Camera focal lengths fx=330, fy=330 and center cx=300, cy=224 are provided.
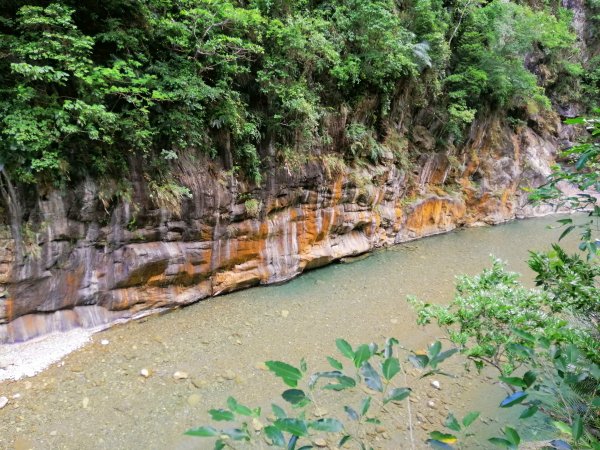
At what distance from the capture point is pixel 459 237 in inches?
507

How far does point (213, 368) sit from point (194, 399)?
621 mm

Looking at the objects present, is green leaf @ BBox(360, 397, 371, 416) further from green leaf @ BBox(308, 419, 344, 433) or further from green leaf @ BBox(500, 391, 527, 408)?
green leaf @ BBox(500, 391, 527, 408)

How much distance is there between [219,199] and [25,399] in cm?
430

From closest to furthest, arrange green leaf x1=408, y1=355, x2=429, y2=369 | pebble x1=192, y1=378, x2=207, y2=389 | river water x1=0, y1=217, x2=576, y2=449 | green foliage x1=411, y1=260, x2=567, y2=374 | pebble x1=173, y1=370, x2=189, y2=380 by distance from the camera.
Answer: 1. green leaf x1=408, y1=355, x2=429, y2=369
2. green foliage x1=411, y1=260, x2=567, y2=374
3. river water x1=0, y1=217, x2=576, y2=449
4. pebble x1=192, y1=378, x2=207, y2=389
5. pebble x1=173, y1=370, x2=189, y2=380

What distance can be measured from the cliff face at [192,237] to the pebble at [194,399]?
227 centimetres

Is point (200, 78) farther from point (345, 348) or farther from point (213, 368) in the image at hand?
point (345, 348)

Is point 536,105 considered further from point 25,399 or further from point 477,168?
point 25,399

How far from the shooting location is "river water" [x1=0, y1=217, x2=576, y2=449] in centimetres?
414

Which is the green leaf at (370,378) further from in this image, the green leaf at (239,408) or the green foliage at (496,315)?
the green foliage at (496,315)

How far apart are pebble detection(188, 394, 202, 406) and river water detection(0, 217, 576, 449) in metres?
0.02

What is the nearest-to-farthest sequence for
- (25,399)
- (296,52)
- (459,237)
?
(25,399), (296,52), (459,237)

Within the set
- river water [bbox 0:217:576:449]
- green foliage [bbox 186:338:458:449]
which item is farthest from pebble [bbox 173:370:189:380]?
green foliage [bbox 186:338:458:449]

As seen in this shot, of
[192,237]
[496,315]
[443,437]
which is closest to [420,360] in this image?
[443,437]

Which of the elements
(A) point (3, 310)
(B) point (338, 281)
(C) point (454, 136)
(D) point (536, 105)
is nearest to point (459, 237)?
(C) point (454, 136)
